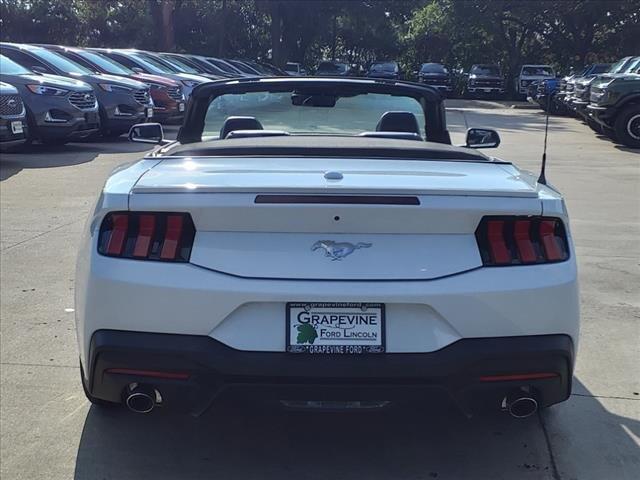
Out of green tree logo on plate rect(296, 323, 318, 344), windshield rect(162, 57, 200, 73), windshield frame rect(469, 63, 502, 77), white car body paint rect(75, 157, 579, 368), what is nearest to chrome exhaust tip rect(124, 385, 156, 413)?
white car body paint rect(75, 157, 579, 368)

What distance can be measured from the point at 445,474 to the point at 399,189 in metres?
1.25

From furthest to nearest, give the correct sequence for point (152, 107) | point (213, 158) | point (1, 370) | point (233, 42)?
point (233, 42)
point (152, 107)
point (1, 370)
point (213, 158)

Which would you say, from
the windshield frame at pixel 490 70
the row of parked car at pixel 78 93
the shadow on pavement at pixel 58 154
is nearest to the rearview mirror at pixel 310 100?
the shadow on pavement at pixel 58 154

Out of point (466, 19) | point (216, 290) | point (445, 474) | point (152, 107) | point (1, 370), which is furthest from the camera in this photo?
point (466, 19)

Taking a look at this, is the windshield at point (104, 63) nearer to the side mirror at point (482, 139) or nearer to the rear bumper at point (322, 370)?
the side mirror at point (482, 139)

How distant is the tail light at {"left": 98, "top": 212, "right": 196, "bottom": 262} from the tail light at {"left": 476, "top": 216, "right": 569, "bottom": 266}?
3.63ft

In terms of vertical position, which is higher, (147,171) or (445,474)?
(147,171)

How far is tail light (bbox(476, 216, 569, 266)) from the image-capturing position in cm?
299

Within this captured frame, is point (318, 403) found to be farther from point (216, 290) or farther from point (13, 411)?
point (13, 411)

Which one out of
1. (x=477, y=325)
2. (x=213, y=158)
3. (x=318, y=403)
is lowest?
(x=318, y=403)

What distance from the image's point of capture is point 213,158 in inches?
144

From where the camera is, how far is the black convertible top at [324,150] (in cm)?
379

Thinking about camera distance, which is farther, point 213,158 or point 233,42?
point 233,42

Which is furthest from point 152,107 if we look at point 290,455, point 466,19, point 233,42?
point 233,42
